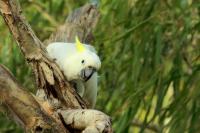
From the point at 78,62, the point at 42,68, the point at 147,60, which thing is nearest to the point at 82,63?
the point at 78,62

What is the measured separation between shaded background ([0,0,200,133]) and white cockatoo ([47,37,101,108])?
0.66 feet

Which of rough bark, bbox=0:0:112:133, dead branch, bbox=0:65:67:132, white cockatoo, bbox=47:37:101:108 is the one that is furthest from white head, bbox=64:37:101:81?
dead branch, bbox=0:65:67:132

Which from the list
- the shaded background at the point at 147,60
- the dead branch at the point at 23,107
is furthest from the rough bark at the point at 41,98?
the shaded background at the point at 147,60

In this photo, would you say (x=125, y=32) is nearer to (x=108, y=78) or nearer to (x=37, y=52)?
(x=108, y=78)

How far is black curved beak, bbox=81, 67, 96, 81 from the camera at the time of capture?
5.08 ft

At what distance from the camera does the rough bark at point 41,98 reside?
1.17 metres

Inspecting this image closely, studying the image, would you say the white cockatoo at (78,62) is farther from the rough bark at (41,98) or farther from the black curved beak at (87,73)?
the rough bark at (41,98)

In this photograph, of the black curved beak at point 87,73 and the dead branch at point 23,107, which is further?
the black curved beak at point 87,73

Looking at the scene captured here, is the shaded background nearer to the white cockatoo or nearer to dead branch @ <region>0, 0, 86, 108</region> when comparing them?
the white cockatoo

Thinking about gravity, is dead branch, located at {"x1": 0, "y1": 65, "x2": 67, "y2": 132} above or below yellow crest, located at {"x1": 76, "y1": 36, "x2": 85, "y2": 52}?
below

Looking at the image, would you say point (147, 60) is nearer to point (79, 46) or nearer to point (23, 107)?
point (79, 46)

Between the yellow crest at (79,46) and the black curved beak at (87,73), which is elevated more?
the yellow crest at (79,46)

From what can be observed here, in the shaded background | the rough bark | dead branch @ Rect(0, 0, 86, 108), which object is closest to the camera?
the rough bark

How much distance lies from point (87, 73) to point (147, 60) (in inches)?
15.5
